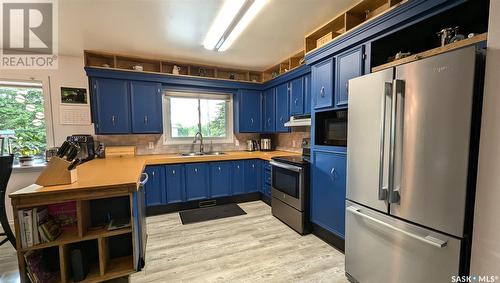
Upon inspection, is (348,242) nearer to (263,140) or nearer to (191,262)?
(191,262)

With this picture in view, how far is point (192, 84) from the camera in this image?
3.70m

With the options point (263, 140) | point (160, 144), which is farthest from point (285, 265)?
point (160, 144)

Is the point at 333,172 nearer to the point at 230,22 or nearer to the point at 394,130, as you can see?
the point at 394,130

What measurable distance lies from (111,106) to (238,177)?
2.34 m

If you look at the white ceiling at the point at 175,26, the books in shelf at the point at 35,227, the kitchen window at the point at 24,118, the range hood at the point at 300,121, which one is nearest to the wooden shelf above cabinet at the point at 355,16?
the white ceiling at the point at 175,26

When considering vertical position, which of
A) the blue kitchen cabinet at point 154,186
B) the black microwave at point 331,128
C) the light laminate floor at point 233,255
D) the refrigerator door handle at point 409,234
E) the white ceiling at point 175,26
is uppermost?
the white ceiling at point 175,26

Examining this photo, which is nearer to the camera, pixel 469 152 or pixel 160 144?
pixel 469 152

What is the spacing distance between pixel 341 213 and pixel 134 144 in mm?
3405

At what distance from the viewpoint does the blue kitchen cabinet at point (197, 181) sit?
3.43m

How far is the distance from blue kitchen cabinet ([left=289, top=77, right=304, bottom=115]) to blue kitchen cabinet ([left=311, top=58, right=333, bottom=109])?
63 centimetres

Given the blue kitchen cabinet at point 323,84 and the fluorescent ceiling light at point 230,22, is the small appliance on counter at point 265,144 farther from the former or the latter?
the fluorescent ceiling light at point 230,22

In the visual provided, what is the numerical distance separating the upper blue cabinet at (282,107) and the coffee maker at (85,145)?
3.05m

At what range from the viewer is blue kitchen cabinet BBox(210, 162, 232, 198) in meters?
3.57

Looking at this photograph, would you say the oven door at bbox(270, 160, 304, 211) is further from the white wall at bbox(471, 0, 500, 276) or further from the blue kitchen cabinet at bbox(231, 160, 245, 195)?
the white wall at bbox(471, 0, 500, 276)
